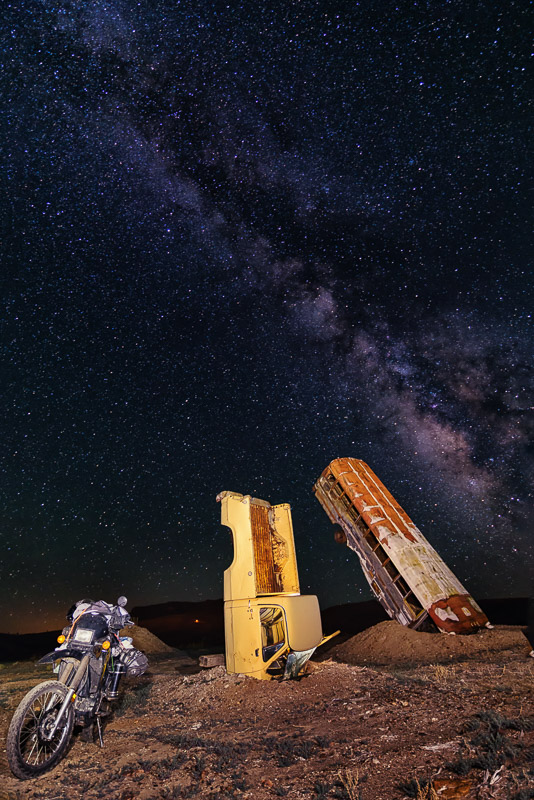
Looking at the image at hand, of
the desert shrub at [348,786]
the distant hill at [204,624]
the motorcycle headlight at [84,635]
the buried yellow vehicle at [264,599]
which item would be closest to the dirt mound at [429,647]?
the buried yellow vehicle at [264,599]

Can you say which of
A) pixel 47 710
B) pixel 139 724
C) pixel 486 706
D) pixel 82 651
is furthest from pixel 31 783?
pixel 486 706

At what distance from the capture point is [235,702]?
6.89 meters

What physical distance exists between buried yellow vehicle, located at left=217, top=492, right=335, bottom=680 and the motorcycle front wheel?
4.23 m

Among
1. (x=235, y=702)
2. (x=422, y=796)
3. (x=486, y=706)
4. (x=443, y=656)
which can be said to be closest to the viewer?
(x=422, y=796)

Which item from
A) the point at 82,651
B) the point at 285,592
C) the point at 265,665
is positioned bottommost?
the point at 265,665

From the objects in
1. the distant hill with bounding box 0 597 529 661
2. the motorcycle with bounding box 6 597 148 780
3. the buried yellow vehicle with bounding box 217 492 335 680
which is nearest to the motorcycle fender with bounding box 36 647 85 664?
the motorcycle with bounding box 6 597 148 780

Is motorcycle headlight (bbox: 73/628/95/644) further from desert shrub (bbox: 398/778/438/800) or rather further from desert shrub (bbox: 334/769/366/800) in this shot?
desert shrub (bbox: 398/778/438/800)

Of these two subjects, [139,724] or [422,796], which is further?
[139,724]

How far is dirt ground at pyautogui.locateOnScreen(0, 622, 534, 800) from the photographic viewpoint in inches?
124

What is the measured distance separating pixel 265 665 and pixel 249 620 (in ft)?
2.65

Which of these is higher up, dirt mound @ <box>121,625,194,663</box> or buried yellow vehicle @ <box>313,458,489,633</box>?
buried yellow vehicle @ <box>313,458,489,633</box>

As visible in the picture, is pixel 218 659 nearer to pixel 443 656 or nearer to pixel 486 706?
pixel 443 656

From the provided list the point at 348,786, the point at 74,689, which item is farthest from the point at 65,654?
the point at 348,786

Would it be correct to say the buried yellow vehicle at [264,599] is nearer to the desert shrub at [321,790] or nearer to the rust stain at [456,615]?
the rust stain at [456,615]
